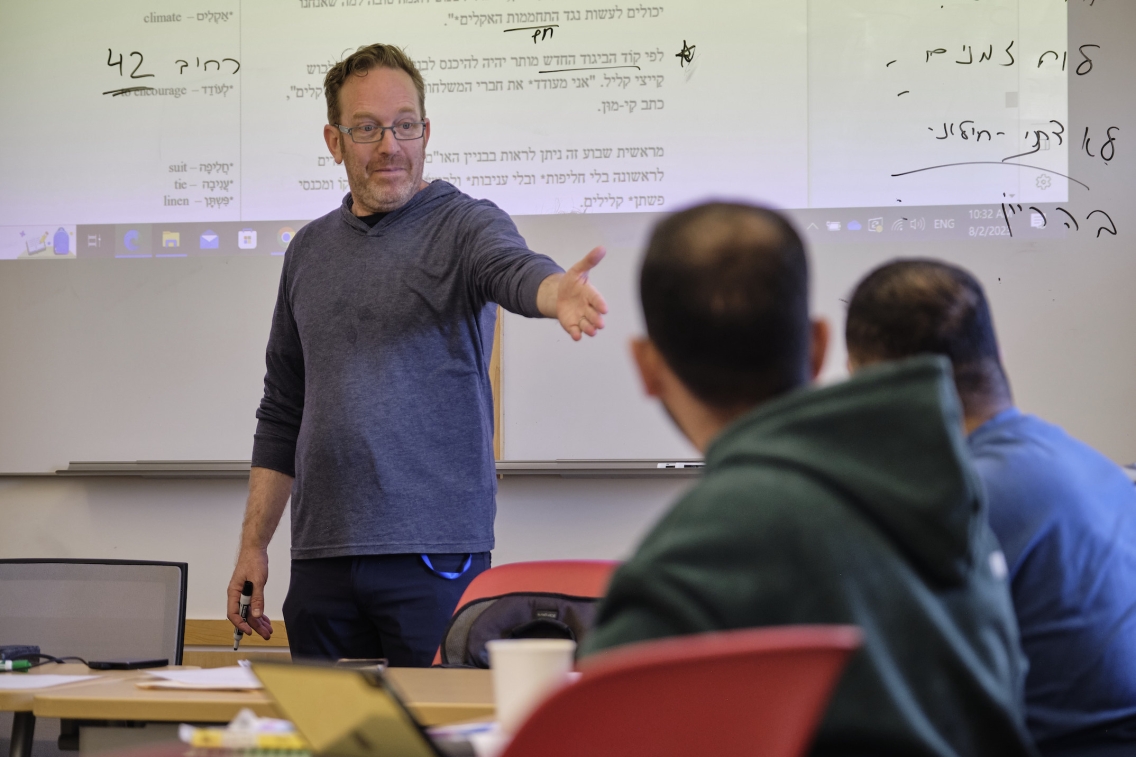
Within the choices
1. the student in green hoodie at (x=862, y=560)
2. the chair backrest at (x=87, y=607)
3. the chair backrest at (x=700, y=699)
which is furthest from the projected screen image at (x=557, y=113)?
the chair backrest at (x=700, y=699)

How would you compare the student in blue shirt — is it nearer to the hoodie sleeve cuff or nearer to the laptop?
the laptop

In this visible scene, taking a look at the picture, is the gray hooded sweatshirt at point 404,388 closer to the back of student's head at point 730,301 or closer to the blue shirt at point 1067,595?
the blue shirt at point 1067,595

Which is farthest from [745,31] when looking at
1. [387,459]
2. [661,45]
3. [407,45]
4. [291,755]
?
[291,755]

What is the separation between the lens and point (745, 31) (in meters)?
3.22

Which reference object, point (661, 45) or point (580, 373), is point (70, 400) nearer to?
point (580, 373)

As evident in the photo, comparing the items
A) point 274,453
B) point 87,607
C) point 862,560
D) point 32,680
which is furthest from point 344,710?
point 87,607

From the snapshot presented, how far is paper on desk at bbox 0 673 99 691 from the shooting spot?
4.98ft

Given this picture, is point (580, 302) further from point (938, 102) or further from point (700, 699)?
point (938, 102)

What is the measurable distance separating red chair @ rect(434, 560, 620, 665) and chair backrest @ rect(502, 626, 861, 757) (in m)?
1.21

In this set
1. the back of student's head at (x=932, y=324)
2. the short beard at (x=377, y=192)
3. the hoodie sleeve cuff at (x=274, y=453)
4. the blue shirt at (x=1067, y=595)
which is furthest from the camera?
the hoodie sleeve cuff at (x=274, y=453)

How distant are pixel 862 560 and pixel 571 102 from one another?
110 inches

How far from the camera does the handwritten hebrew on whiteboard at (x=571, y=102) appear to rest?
10.4 ft

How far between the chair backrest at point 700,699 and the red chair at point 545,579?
121cm

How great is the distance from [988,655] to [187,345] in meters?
3.09
